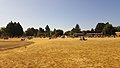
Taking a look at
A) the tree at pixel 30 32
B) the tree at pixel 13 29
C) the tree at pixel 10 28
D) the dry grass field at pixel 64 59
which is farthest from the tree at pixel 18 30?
the dry grass field at pixel 64 59

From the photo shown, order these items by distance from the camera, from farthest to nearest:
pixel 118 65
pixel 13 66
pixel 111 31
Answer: pixel 111 31 < pixel 13 66 < pixel 118 65

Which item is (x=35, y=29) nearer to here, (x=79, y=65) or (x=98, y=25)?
(x=98, y=25)

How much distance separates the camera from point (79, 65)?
12.7 metres

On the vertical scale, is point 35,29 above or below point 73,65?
above

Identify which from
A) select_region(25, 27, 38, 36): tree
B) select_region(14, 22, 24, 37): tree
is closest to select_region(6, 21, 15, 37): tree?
select_region(14, 22, 24, 37): tree

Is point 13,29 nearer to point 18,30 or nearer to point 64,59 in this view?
point 18,30

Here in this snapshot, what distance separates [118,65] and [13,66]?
23.9 feet

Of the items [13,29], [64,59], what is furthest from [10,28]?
[64,59]

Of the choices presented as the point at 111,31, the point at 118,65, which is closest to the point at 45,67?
the point at 118,65

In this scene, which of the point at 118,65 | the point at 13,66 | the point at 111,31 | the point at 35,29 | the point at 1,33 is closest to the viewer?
the point at 118,65

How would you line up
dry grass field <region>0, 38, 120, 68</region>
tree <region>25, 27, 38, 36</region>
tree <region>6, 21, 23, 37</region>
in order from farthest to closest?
tree <region>25, 27, 38, 36</region> < tree <region>6, 21, 23, 37</region> < dry grass field <region>0, 38, 120, 68</region>

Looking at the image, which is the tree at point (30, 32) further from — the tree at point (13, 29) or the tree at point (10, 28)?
the tree at point (10, 28)

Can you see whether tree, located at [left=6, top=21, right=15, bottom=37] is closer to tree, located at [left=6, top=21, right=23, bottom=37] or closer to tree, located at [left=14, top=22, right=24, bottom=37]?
tree, located at [left=6, top=21, right=23, bottom=37]

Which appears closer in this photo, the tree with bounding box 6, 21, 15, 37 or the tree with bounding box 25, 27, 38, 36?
the tree with bounding box 6, 21, 15, 37
